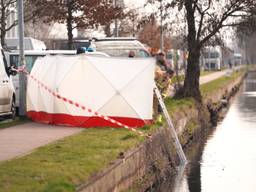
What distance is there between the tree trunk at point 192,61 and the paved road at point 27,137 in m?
12.2

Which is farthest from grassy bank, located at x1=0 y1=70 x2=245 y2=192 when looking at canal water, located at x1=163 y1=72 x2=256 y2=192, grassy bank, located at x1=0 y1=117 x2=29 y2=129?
grassy bank, located at x1=0 y1=117 x2=29 y2=129

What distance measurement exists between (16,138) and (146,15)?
16.8 meters

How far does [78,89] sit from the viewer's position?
53.8 feet

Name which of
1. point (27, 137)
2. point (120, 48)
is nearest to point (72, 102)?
point (27, 137)

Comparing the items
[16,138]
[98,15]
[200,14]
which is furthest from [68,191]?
[98,15]

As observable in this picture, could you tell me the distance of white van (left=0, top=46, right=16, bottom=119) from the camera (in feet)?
56.0

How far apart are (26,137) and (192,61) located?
15902mm

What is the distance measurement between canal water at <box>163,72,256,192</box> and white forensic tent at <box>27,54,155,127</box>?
189 cm

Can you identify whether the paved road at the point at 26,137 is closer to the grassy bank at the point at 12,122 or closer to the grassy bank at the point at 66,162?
Result: the grassy bank at the point at 12,122

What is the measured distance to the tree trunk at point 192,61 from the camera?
28.1 metres

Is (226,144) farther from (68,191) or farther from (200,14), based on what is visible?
(68,191)

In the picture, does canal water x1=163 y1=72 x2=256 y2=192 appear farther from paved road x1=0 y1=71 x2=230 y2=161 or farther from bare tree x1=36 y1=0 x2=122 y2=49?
bare tree x1=36 y1=0 x2=122 y2=49

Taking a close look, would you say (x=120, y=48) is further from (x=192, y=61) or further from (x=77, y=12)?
(x=77, y=12)

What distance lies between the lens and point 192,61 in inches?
1148
